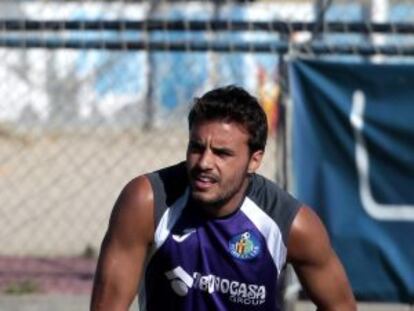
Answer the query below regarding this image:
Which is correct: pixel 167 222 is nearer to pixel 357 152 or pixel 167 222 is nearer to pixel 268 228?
pixel 268 228

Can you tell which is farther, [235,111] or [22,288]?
[22,288]

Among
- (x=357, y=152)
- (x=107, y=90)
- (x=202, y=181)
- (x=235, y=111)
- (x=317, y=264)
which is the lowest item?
(x=107, y=90)

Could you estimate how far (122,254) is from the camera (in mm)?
4312

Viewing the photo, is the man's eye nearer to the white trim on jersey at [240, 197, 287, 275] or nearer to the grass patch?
the white trim on jersey at [240, 197, 287, 275]

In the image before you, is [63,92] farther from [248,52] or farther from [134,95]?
[248,52]

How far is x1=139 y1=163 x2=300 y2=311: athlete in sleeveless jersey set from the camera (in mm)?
4367

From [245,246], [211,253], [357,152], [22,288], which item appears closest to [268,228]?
[245,246]

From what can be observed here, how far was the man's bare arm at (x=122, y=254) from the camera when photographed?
4312mm

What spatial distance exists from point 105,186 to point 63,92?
5.44 feet

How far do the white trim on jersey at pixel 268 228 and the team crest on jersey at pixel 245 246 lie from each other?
40mm

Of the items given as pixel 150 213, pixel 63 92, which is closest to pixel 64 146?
pixel 63 92

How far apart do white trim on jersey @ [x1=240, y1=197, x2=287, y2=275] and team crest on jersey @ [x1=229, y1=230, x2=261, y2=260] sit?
4 cm

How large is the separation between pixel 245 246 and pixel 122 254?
410 millimetres

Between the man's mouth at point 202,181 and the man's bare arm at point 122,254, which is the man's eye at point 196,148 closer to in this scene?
the man's mouth at point 202,181
